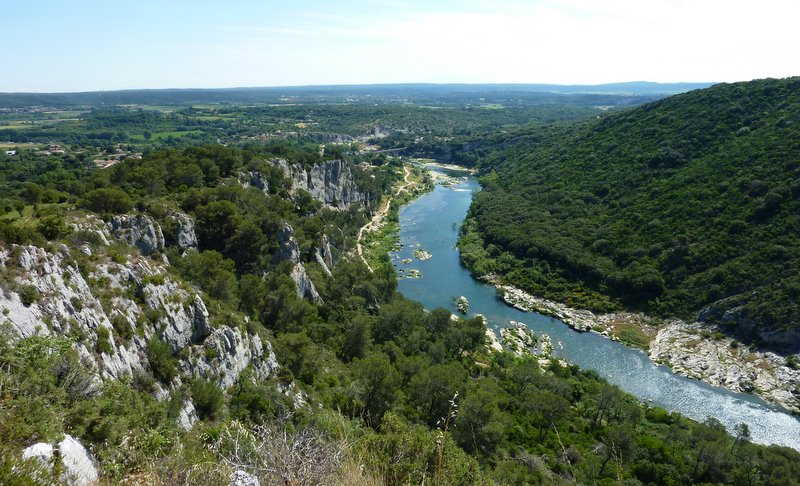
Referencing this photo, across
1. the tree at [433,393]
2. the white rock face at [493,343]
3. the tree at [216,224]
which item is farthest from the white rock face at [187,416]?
the white rock face at [493,343]

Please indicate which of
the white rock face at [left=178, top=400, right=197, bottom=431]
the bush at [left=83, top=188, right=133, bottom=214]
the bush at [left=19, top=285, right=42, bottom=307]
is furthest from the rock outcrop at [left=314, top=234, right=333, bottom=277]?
the bush at [left=19, top=285, right=42, bottom=307]

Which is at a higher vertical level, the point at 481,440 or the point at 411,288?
the point at 481,440

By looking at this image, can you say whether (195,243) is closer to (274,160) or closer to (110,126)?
(274,160)

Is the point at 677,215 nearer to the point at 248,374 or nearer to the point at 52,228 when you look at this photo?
the point at 248,374

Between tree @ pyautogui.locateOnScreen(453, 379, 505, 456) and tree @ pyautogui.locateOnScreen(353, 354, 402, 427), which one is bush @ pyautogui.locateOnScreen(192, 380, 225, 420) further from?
tree @ pyautogui.locateOnScreen(453, 379, 505, 456)

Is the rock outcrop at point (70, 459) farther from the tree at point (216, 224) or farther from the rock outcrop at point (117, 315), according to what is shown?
the tree at point (216, 224)

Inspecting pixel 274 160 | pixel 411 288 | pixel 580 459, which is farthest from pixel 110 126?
pixel 580 459
